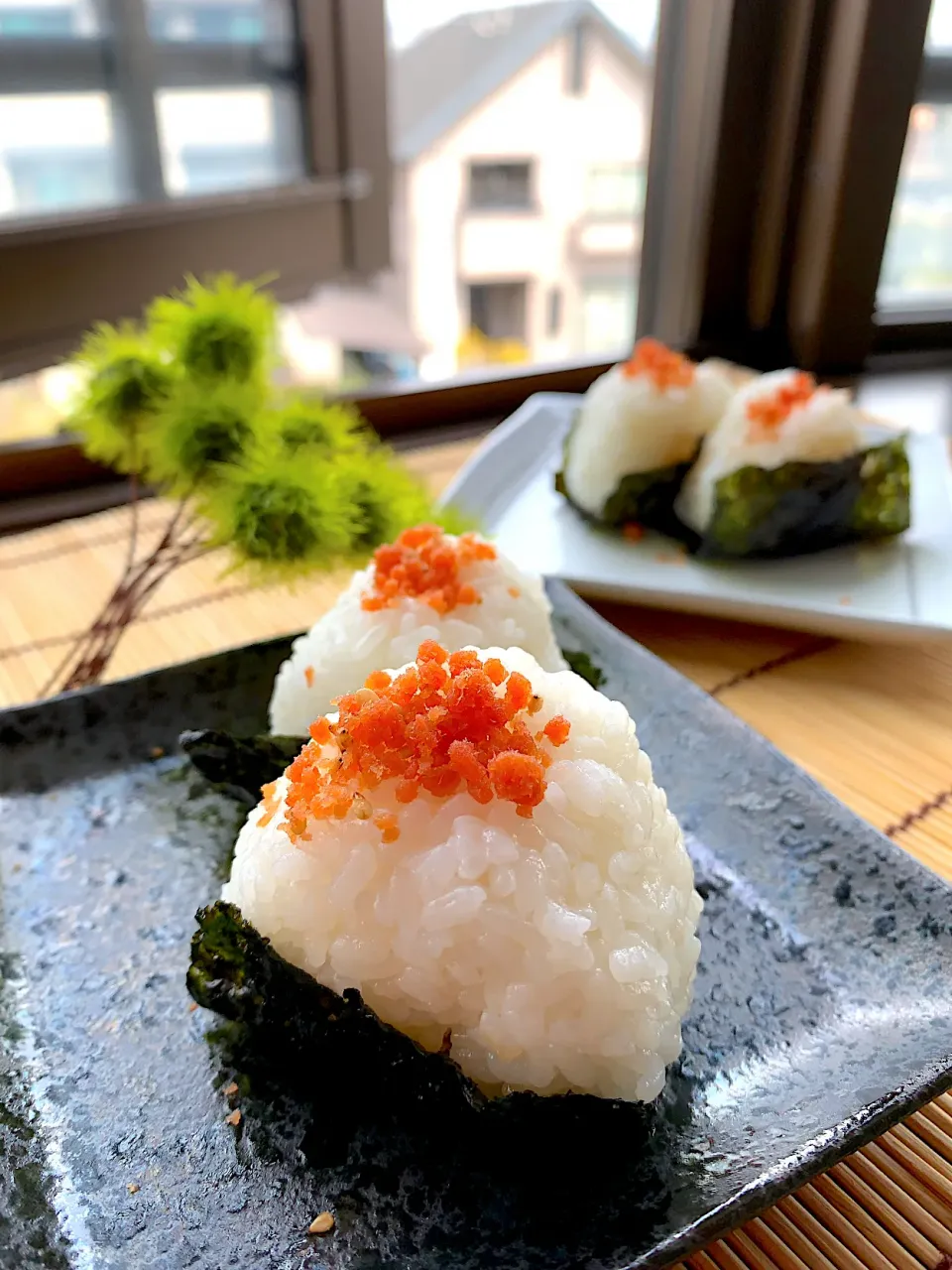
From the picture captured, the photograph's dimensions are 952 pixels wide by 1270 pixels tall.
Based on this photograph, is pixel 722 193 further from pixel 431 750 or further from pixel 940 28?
pixel 431 750

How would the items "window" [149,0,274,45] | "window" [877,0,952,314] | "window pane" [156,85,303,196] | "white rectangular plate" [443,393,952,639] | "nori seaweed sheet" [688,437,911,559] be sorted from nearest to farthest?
"white rectangular plate" [443,393,952,639]
"nori seaweed sheet" [688,437,911,559]
"window" [149,0,274,45]
"window pane" [156,85,303,196]
"window" [877,0,952,314]

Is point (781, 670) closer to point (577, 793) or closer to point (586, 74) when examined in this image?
point (577, 793)

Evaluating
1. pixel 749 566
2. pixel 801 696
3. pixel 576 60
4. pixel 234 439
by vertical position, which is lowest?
pixel 801 696

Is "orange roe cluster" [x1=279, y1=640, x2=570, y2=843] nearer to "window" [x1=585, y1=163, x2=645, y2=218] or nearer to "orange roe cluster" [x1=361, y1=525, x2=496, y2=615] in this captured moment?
"orange roe cluster" [x1=361, y1=525, x2=496, y2=615]

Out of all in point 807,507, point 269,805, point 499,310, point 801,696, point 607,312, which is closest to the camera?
point 269,805

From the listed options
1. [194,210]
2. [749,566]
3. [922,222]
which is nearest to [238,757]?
[749,566]

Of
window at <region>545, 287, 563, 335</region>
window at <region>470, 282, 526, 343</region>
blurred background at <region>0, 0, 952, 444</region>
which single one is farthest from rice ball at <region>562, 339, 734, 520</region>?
window at <region>470, 282, 526, 343</region>
